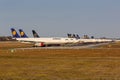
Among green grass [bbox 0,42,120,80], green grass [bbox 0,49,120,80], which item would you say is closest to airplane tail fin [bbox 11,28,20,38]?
green grass [bbox 0,42,120,80]

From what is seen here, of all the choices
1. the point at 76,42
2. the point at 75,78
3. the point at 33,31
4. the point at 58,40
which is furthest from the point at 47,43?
the point at 75,78

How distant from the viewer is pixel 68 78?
27656mm

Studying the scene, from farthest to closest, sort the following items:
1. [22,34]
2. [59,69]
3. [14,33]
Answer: [14,33] → [22,34] → [59,69]

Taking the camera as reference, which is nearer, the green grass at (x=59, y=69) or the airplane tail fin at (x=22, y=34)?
the green grass at (x=59, y=69)

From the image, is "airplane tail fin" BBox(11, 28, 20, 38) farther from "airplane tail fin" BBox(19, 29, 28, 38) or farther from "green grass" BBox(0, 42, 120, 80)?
"green grass" BBox(0, 42, 120, 80)

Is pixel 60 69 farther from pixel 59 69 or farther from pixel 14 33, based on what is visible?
pixel 14 33

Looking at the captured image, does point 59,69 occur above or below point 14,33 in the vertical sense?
below

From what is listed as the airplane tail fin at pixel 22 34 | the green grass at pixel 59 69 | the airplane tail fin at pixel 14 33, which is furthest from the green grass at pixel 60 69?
the airplane tail fin at pixel 14 33

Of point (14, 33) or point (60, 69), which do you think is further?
point (14, 33)

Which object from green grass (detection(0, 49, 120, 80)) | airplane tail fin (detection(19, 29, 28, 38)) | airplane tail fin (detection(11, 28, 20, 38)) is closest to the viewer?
green grass (detection(0, 49, 120, 80))

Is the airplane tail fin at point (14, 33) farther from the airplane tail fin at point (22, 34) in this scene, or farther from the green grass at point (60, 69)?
the green grass at point (60, 69)

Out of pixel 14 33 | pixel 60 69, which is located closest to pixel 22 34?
pixel 14 33

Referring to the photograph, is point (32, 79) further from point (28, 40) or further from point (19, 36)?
point (19, 36)

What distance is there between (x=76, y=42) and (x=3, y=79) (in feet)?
464
